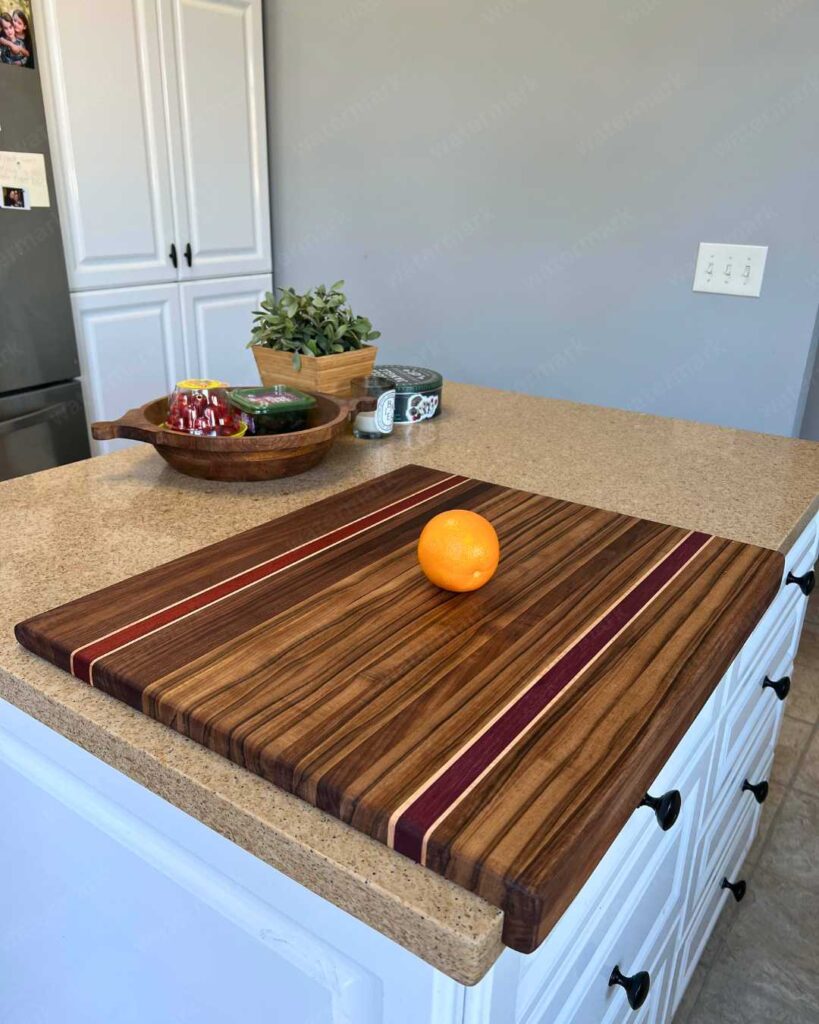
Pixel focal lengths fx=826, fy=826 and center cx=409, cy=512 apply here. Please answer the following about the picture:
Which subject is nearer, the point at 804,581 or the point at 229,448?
the point at 229,448

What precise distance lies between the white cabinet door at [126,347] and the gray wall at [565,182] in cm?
55

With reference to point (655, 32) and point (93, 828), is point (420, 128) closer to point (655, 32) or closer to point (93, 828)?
point (655, 32)

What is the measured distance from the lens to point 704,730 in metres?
0.96

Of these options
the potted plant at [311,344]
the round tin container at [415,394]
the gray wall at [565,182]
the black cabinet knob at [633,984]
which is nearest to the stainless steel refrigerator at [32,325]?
the gray wall at [565,182]

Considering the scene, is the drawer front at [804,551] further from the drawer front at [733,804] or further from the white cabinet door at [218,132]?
the white cabinet door at [218,132]

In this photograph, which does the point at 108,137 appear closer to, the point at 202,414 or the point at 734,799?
the point at 202,414

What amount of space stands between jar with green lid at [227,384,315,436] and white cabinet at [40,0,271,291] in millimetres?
1437

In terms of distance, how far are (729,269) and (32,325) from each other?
1.85m

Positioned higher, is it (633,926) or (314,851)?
(314,851)

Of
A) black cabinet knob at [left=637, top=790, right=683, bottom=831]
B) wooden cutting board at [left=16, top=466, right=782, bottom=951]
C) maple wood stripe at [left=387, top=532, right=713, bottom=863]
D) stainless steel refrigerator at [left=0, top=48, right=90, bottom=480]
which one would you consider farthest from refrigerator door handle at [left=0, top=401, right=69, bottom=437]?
black cabinet knob at [left=637, top=790, right=683, bottom=831]

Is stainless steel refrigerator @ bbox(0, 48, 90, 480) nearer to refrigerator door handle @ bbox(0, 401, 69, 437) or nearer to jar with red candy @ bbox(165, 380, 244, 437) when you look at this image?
refrigerator door handle @ bbox(0, 401, 69, 437)

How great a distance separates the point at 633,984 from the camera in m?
0.88

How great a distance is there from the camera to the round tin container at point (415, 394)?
1.50 m

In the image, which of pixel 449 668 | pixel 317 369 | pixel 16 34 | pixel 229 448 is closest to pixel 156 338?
pixel 16 34
